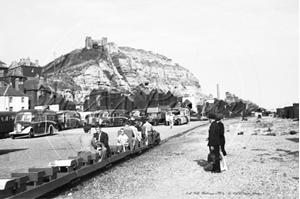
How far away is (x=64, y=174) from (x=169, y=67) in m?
11.2

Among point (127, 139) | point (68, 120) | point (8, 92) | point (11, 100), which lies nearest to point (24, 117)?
point (68, 120)

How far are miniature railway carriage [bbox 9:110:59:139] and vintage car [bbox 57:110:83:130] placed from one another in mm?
8110

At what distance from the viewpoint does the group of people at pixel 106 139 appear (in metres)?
10.2

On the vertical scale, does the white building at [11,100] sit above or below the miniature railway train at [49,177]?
above

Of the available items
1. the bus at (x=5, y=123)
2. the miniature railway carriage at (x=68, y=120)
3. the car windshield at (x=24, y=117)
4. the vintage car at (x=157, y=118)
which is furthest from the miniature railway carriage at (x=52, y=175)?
the vintage car at (x=157, y=118)

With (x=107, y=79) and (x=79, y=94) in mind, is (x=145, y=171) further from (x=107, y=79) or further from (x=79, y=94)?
(x=107, y=79)

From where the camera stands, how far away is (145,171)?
10.8m

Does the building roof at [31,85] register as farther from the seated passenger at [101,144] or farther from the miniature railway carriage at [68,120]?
the seated passenger at [101,144]

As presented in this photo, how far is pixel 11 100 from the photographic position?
60.2 m

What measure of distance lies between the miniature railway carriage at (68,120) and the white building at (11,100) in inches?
853

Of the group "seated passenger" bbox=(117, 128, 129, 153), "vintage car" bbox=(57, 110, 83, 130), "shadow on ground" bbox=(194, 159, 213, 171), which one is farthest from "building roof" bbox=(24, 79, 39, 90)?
"shadow on ground" bbox=(194, 159, 213, 171)

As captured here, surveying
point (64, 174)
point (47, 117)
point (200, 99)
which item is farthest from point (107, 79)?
point (64, 174)

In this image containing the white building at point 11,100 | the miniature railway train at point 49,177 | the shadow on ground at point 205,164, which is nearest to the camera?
the miniature railway train at point 49,177

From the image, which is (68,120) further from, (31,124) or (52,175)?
(52,175)
